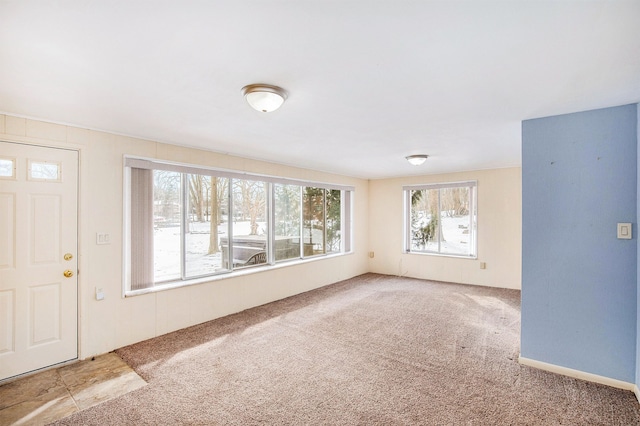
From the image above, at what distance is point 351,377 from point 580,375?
6.40ft

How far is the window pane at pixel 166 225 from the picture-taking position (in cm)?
379

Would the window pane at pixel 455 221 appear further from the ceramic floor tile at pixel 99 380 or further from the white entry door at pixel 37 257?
the white entry door at pixel 37 257

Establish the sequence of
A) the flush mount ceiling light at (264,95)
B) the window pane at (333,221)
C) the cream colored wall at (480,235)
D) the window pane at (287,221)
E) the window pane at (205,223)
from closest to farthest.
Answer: the flush mount ceiling light at (264,95), the window pane at (205,223), the window pane at (287,221), the cream colored wall at (480,235), the window pane at (333,221)

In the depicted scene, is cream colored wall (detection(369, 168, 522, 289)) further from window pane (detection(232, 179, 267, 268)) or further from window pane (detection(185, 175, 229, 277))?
window pane (detection(185, 175, 229, 277))

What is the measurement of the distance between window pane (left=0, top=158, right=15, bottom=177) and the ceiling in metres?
0.44

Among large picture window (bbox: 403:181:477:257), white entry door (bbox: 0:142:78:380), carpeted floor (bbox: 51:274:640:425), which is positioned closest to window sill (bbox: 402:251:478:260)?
large picture window (bbox: 403:181:477:257)

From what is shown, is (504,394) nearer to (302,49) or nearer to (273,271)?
(302,49)

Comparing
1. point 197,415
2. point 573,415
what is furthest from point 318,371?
point 573,415

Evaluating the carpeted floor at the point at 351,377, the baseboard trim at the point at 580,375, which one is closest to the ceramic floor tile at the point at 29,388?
the carpeted floor at the point at 351,377

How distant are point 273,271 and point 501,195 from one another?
4359mm

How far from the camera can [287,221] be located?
557 centimetres

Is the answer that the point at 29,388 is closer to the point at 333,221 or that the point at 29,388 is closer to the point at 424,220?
the point at 333,221

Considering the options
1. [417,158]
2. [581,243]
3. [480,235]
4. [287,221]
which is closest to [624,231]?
[581,243]

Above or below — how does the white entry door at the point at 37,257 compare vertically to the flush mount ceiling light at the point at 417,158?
below
